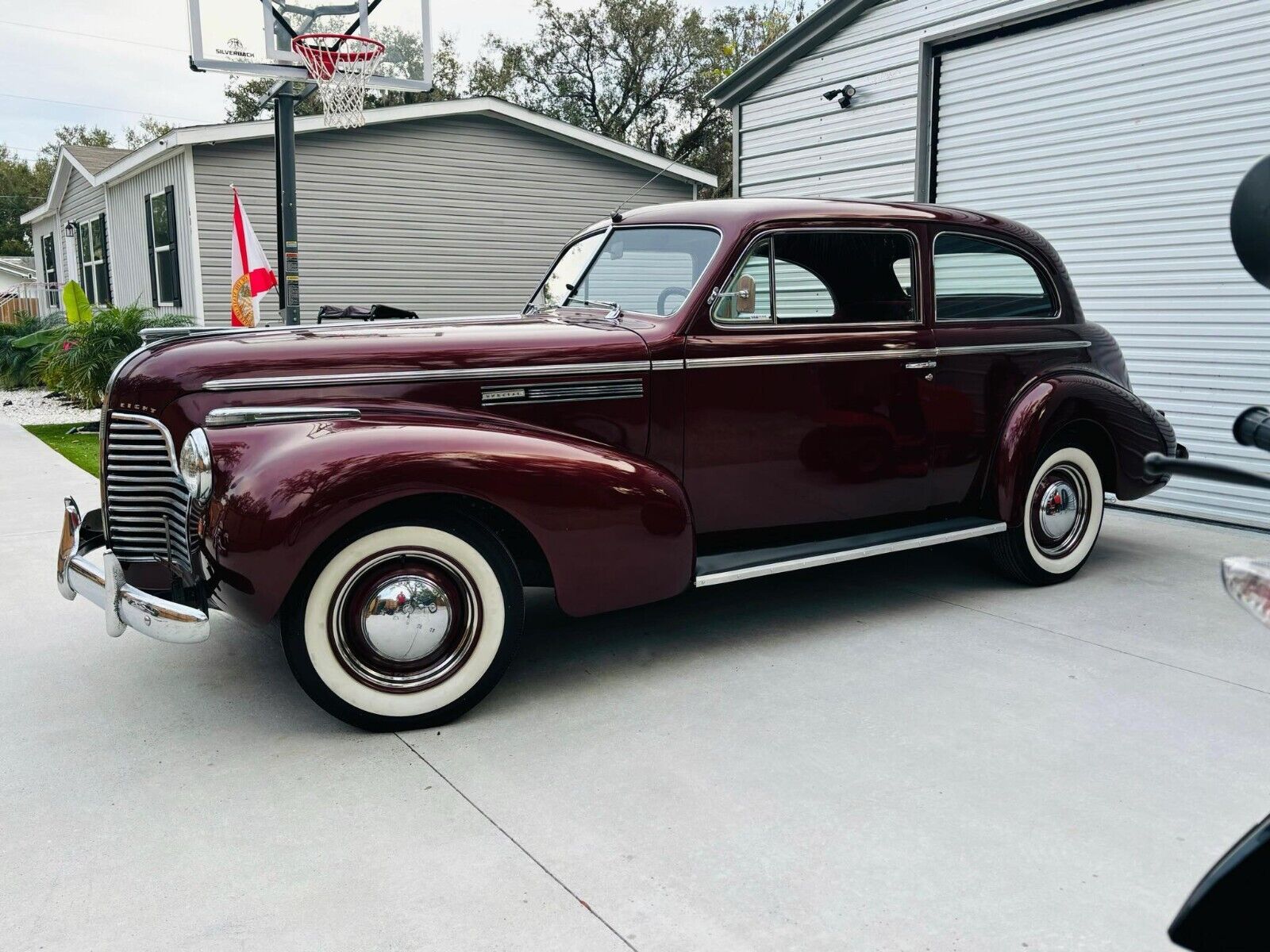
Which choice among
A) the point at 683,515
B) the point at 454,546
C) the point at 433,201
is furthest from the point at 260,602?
the point at 433,201

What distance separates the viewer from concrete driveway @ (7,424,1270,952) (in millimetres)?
2295

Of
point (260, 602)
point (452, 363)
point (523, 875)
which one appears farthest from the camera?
point (452, 363)

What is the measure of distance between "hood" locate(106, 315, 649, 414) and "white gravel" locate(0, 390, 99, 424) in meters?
9.45

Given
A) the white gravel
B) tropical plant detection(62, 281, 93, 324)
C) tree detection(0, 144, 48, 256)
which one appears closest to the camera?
the white gravel

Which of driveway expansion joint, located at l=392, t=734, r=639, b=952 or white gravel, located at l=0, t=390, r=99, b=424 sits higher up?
white gravel, located at l=0, t=390, r=99, b=424

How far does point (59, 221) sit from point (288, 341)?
21674mm

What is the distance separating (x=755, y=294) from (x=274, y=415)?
1.93 metres

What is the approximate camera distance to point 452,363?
11.5 feet

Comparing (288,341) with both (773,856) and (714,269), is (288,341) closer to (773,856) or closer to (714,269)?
(714,269)

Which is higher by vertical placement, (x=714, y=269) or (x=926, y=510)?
(x=714, y=269)

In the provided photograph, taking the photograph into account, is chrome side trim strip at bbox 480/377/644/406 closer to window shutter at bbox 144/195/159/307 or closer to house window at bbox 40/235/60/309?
window shutter at bbox 144/195/159/307

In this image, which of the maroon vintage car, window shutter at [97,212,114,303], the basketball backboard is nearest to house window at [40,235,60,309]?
window shutter at [97,212,114,303]

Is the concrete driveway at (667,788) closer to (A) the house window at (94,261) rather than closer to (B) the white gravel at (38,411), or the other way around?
(B) the white gravel at (38,411)

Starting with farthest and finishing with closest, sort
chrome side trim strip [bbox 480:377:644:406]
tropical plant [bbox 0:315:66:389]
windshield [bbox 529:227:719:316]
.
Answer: tropical plant [bbox 0:315:66:389]
windshield [bbox 529:227:719:316]
chrome side trim strip [bbox 480:377:644:406]
